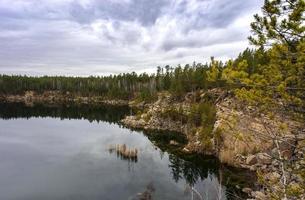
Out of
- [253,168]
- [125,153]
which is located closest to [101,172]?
[125,153]

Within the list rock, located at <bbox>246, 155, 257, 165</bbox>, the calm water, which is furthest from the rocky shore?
the calm water

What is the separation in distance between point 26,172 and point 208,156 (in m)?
20.3

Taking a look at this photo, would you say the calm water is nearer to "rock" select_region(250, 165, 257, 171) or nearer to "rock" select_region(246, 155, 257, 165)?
"rock" select_region(250, 165, 257, 171)

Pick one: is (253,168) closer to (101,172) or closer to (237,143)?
(237,143)

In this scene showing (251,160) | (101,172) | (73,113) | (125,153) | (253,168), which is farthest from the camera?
(73,113)

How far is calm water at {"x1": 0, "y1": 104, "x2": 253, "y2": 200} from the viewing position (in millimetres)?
25725

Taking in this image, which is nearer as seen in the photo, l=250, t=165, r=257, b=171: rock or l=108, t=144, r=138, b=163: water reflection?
l=250, t=165, r=257, b=171: rock

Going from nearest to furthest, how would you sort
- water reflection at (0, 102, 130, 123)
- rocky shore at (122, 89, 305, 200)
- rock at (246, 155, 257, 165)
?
rocky shore at (122, 89, 305, 200), rock at (246, 155, 257, 165), water reflection at (0, 102, 130, 123)

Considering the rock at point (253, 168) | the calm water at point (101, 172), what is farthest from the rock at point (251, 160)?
the calm water at point (101, 172)

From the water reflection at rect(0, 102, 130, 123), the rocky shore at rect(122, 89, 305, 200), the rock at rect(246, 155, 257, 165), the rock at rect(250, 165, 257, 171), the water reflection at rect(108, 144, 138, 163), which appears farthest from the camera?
the water reflection at rect(0, 102, 130, 123)

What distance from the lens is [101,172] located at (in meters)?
31.7

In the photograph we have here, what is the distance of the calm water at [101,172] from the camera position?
25.7 meters

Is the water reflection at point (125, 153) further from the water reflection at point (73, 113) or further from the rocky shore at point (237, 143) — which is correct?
the water reflection at point (73, 113)

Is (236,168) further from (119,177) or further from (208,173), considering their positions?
(119,177)
